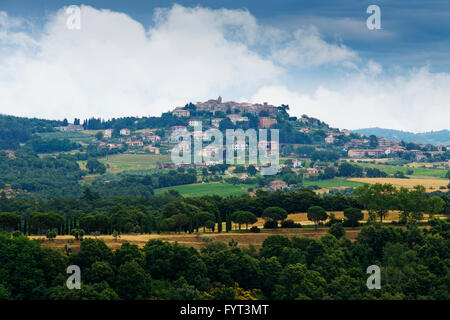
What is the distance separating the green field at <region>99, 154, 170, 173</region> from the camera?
294 ft

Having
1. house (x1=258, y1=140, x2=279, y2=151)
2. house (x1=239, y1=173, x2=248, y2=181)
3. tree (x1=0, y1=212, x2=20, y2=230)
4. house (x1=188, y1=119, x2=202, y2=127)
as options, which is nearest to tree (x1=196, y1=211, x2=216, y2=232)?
tree (x1=0, y1=212, x2=20, y2=230)

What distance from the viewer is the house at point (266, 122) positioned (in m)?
126

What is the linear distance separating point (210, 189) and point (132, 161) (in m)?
29.2

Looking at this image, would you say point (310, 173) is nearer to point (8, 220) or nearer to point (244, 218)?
point (244, 218)

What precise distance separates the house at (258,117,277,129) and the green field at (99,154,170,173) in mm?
31920

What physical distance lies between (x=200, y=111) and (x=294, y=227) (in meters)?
107

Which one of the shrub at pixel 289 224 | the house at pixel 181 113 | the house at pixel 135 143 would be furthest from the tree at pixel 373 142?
the shrub at pixel 289 224

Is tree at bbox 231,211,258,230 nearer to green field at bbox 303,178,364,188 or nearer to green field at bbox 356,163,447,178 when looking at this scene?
green field at bbox 303,178,364,188

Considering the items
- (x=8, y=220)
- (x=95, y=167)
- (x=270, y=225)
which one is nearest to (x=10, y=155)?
(x=95, y=167)

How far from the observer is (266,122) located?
127812 mm

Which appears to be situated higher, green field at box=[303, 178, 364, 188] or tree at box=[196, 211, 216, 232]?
tree at box=[196, 211, 216, 232]

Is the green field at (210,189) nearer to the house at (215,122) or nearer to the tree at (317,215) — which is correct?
the tree at (317,215)
